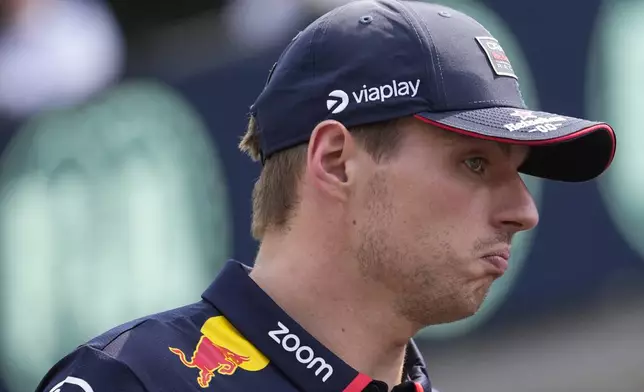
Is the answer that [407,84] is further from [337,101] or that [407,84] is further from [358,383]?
[358,383]

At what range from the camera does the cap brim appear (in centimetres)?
248

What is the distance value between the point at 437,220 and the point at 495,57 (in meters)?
0.36

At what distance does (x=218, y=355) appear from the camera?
2498 millimetres

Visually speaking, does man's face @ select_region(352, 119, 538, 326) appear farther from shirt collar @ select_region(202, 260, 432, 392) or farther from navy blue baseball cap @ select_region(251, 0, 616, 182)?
shirt collar @ select_region(202, 260, 432, 392)

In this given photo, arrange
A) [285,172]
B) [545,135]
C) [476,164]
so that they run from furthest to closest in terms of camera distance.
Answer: [285,172] < [476,164] < [545,135]

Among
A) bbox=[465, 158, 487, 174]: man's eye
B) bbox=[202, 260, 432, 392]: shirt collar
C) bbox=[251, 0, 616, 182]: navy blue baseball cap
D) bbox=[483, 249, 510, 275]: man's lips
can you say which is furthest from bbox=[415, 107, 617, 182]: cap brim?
bbox=[202, 260, 432, 392]: shirt collar

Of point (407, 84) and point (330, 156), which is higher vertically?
point (407, 84)

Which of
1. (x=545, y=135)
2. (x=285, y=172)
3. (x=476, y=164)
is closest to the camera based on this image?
(x=545, y=135)

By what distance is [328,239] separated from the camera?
8.66 feet

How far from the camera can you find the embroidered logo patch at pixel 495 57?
8.59 ft

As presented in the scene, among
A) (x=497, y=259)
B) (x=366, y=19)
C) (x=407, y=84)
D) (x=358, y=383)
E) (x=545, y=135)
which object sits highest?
(x=366, y=19)

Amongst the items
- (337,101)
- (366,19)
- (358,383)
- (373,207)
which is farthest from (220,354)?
(366,19)

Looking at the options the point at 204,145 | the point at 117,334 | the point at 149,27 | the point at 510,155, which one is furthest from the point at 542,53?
the point at 117,334

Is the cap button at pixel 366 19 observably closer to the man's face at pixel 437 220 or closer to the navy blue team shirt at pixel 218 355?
the man's face at pixel 437 220
